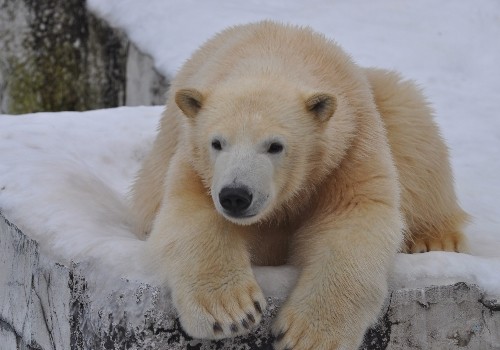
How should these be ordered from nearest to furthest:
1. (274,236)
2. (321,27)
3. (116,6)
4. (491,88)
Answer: (274,236) → (491,88) → (321,27) → (116,6)

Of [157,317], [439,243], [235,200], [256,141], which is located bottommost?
[439,243]

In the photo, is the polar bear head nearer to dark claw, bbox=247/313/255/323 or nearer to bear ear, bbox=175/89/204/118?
bear ear, bbox=175/89/204/118

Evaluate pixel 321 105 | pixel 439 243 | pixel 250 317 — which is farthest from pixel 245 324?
pixel 439 243

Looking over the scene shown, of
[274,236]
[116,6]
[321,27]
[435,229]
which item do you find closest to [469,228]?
[435,229]

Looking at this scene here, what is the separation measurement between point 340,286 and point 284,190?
0.43m

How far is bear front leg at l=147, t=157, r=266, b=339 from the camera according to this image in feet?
10.7

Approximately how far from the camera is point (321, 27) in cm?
820

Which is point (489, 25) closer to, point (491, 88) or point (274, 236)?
point (491, 88)

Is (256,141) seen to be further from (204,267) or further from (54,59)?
(54,59)

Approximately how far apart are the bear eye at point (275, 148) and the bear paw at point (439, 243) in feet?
3.89

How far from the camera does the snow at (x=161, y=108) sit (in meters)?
3.79

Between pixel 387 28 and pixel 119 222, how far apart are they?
14.7 feet

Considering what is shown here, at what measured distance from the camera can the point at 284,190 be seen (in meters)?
3.57

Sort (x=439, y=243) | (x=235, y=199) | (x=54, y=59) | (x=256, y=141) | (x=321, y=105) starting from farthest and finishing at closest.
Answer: (x=54, y=59) < (x=439, y=243) < (x=321, y=105) < (x=256, y=141) < (x=235, y=199)
